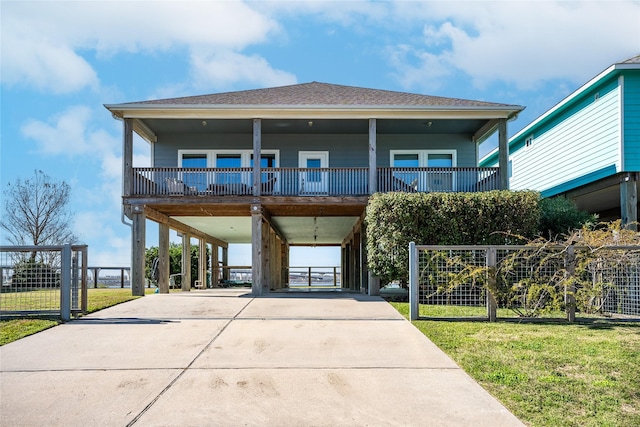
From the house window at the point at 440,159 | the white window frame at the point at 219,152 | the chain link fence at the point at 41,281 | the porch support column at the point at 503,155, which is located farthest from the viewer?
the house window at the point at 440,159

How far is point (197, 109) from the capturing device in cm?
1351

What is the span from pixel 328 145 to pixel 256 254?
5.19 m

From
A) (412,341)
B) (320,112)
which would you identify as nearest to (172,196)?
(320,112)

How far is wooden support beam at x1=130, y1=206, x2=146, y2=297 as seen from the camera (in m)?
12.7

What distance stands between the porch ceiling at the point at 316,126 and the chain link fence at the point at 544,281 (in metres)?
6.81

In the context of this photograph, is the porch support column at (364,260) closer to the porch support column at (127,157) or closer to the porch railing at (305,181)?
the porch railing at (305,181)

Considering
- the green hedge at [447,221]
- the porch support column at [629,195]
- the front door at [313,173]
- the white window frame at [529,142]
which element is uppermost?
the white window frame at [529,142]

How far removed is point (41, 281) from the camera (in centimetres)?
810

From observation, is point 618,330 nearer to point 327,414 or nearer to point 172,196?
point 327,414

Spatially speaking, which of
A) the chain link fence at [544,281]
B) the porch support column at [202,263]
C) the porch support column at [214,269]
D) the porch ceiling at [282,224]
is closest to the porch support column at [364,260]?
the porch ceiling at [282,224]

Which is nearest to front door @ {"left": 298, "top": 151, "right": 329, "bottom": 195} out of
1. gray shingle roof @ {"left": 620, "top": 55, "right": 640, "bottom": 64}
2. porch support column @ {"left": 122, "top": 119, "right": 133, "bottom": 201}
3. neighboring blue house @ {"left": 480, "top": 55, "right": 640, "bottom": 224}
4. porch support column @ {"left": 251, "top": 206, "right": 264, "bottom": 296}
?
porch support column @ {"left": 251, "top": 206, "right": 264, "bottom": 296}

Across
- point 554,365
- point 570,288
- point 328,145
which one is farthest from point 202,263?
point 554,365

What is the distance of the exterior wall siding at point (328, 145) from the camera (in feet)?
53.5

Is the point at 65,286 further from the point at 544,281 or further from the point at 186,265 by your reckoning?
the point at 186,265
